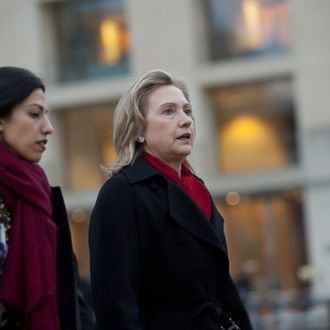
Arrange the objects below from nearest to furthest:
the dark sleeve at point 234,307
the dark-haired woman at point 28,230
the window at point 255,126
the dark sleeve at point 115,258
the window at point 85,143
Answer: the dark sleeve at point 115,258 → the dark-haired woman at point 28,230 → the dark sleeve at point 234,307 → the window at point 255,126 → the window at point 85,143

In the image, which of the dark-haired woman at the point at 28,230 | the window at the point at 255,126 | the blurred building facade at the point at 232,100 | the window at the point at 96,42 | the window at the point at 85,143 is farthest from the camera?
the window at the point at 85,143

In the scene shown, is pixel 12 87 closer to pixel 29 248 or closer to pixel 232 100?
pixel 29 248

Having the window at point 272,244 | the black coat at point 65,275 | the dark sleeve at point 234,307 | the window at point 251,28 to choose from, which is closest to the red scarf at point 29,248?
the black coat at point 65,275

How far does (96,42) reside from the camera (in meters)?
30.9

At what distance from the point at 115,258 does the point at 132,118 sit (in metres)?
0.66

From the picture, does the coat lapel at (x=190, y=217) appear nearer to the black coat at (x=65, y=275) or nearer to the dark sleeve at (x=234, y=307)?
the dark sleeve at (x=234, y=307)

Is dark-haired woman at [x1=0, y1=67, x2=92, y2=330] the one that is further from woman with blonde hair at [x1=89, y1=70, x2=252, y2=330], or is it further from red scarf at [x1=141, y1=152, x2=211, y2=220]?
red scarf at [x1=141, y1=152, x2=211, y2=220]

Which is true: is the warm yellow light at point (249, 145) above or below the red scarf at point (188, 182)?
below

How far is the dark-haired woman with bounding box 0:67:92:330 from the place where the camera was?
481cm

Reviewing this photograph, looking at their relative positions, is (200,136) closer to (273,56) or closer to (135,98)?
(273,56)

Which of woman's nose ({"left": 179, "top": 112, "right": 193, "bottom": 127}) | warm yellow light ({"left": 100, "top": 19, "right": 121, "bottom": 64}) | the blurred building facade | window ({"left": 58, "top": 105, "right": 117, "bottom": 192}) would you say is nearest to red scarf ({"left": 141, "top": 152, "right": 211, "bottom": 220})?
woman's nose ({"left": 179, "top": 112, "right": 193, "bottom": 127})

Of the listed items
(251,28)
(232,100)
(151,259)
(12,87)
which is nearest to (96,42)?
(232,100)

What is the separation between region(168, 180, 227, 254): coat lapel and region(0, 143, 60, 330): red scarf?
55 centimetres

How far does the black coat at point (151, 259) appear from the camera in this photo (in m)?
4.77
